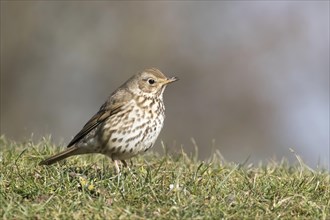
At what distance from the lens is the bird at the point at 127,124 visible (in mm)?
8828

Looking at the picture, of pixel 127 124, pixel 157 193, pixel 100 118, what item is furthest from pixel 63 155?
pixel 157 193

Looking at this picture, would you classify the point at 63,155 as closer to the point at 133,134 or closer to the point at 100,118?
the point at 100,118

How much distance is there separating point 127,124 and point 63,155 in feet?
2.24

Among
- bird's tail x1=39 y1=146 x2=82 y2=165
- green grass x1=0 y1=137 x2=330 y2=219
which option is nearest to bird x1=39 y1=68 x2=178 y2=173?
bird's tail x1=39 y1=146 x2=82 y2=165

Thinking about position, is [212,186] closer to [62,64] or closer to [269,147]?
[269,147]

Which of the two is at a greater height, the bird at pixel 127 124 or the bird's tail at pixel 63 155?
the bird at pixel 127 124

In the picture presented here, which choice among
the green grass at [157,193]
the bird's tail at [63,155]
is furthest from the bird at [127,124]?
the green grass at [157,193]

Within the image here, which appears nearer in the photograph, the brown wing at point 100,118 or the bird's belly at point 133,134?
the bird's belly at point 133,134

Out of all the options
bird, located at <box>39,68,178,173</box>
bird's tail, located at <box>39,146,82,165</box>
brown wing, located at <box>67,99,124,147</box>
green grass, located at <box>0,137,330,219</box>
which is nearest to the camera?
green grass, located at <box>0,137,330,219</box>

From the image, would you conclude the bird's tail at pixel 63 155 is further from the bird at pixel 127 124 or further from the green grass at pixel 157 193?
the green grass at pixel 157 193

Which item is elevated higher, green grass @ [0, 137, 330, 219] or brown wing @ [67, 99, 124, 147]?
brown wing @ [67, 99, 124, 147]

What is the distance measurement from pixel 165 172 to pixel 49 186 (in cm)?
116

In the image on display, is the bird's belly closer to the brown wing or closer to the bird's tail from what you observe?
the brown wing

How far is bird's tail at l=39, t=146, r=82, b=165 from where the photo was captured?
871 centimetres
